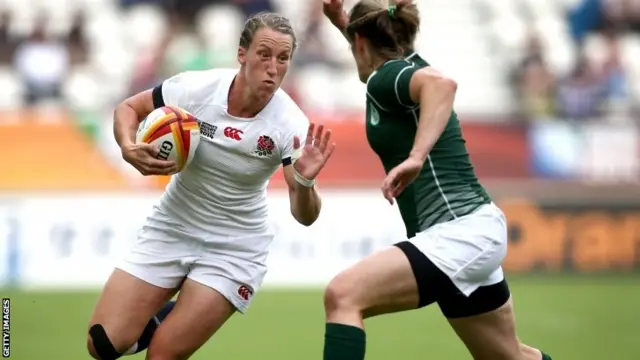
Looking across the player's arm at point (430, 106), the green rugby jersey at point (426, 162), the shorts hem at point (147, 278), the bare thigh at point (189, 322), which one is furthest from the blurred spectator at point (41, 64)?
the player's arm at point (430, 106)

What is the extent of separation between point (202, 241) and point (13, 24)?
11612mm

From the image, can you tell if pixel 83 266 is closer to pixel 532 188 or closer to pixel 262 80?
pixel 532 188

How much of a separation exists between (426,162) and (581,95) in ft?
36.3

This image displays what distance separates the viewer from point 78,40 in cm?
1672

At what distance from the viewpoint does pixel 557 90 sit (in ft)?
52.7

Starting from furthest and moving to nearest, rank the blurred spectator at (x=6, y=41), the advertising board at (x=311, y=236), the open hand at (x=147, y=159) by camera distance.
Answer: the blurred spectator at (x=6, y=41) < the advertising board at (x=311, y=236) < the open hand at (x=147, y=159)

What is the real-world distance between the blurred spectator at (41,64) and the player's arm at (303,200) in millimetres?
10462

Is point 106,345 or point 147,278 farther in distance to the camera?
point 147,278

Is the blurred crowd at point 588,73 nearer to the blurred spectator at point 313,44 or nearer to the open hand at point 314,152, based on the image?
the blurred spectator at point 313,44

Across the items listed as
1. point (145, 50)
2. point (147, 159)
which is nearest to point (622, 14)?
point (145, 50)

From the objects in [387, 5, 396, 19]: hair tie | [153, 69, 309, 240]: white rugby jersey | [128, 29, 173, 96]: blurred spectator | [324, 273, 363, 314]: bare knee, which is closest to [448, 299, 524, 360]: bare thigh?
[324, 273, 363, 314]: bare knee

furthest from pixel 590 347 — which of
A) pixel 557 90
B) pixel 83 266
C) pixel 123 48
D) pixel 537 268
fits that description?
pixel 123 48

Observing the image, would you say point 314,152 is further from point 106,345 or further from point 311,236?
point 311,236

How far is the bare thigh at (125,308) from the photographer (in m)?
5.95
